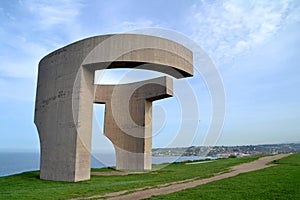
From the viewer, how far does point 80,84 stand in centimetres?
1148

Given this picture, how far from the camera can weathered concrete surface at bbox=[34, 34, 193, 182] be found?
11.2 m

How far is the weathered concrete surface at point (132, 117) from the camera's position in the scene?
1800 centimetres

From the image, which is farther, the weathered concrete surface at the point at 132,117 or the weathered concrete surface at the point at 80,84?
the weathered concrete surface at the point at 132,117

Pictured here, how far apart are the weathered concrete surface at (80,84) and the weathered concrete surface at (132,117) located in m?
5.57

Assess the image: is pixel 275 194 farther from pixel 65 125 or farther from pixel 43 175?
pixel 43 175

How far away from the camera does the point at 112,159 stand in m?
19.7

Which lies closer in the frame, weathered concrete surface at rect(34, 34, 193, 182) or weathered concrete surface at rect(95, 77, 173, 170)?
weathered concrete surface at rect(34, 34, 193, 182)

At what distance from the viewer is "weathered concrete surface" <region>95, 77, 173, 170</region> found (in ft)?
59.1

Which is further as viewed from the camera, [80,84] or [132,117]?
[132,117]

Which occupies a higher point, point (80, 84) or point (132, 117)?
point (80, 84)

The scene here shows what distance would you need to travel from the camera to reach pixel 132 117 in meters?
19.0

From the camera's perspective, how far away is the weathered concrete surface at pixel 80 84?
11.2 metres

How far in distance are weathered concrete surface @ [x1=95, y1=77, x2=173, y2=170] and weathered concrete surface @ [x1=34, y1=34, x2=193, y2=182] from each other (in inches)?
219

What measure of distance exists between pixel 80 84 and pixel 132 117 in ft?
26.2
